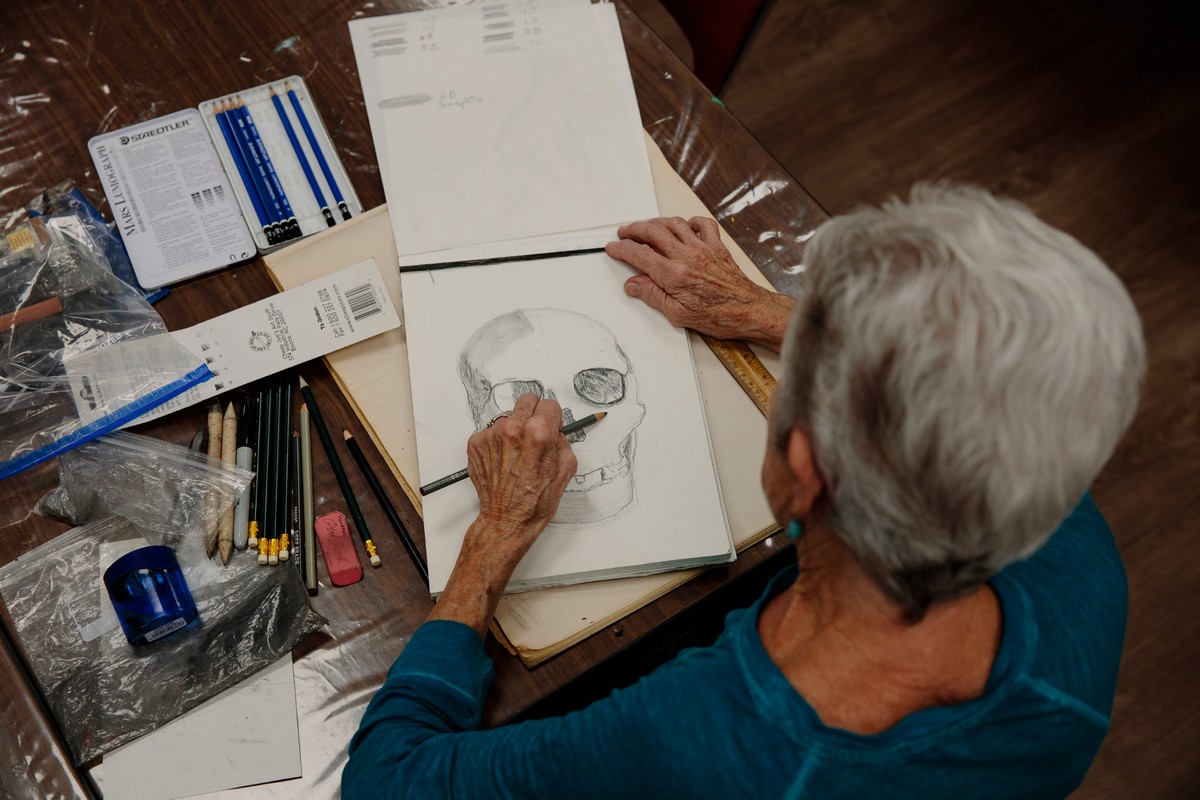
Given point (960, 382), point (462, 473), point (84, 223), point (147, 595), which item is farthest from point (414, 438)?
point (960, 382)

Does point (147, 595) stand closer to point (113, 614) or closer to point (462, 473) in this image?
point (113, 614)

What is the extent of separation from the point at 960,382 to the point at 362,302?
0.76 metres

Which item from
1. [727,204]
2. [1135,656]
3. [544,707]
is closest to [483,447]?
[544,707]

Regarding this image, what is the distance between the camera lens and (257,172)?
1180 mm

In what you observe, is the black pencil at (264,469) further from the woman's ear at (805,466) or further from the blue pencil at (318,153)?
the woman's ear at (805,466)

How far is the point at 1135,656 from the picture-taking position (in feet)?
6.31

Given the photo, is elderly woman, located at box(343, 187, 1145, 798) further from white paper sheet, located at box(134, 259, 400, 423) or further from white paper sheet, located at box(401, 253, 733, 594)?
white paper sheet, located at box(134, 259, 400, 423)

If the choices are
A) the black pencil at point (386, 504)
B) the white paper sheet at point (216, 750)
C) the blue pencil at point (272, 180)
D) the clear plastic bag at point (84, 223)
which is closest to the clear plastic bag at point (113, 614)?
the white paper sheet at point (216, 750)

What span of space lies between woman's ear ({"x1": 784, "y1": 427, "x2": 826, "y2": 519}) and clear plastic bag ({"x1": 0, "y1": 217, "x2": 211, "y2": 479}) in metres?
0.74

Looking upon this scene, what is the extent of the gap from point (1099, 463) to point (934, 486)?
0.13 m

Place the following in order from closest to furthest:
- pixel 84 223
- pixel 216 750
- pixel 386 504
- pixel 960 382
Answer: pixel 960 382 → pixel 216 750 → pixel 386 504 → pixel 84 223

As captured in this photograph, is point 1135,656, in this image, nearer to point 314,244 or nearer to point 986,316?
point 986,316

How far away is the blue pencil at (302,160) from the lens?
116 cm

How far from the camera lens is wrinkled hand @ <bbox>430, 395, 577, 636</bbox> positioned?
923 millimetres
